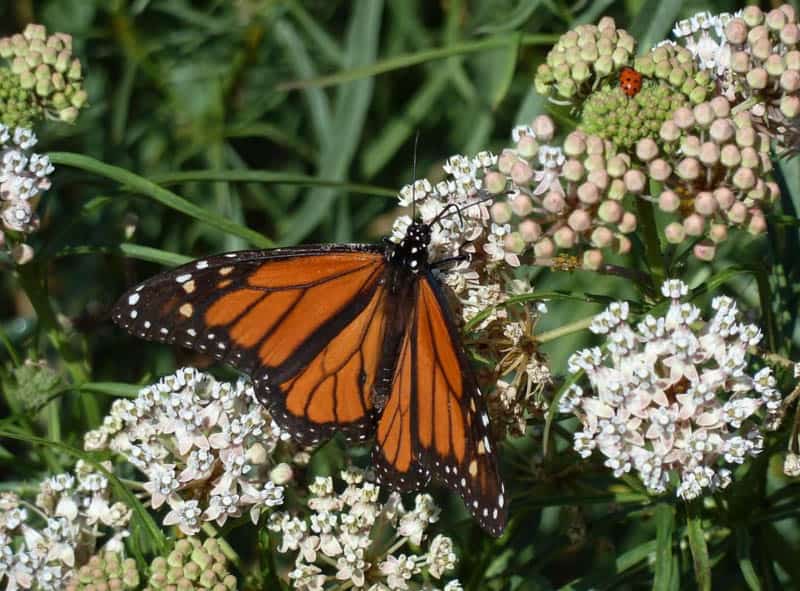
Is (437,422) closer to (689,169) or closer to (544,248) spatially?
(544,248)

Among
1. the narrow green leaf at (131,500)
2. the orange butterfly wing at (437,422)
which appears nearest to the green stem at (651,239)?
the orange butterfly wing at (437,422)

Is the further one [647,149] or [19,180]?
[19,180]

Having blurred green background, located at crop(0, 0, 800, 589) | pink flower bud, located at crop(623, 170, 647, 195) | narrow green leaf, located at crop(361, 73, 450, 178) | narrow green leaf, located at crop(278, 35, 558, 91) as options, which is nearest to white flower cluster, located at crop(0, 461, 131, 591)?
blurred green background, located at crop(0, 0, 800, 589)

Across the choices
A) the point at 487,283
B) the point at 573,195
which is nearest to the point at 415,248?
the point at 487,283

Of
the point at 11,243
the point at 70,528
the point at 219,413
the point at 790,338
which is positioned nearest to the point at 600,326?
the point at 790,338

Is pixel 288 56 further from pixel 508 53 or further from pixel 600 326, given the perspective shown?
pixel 600 326
